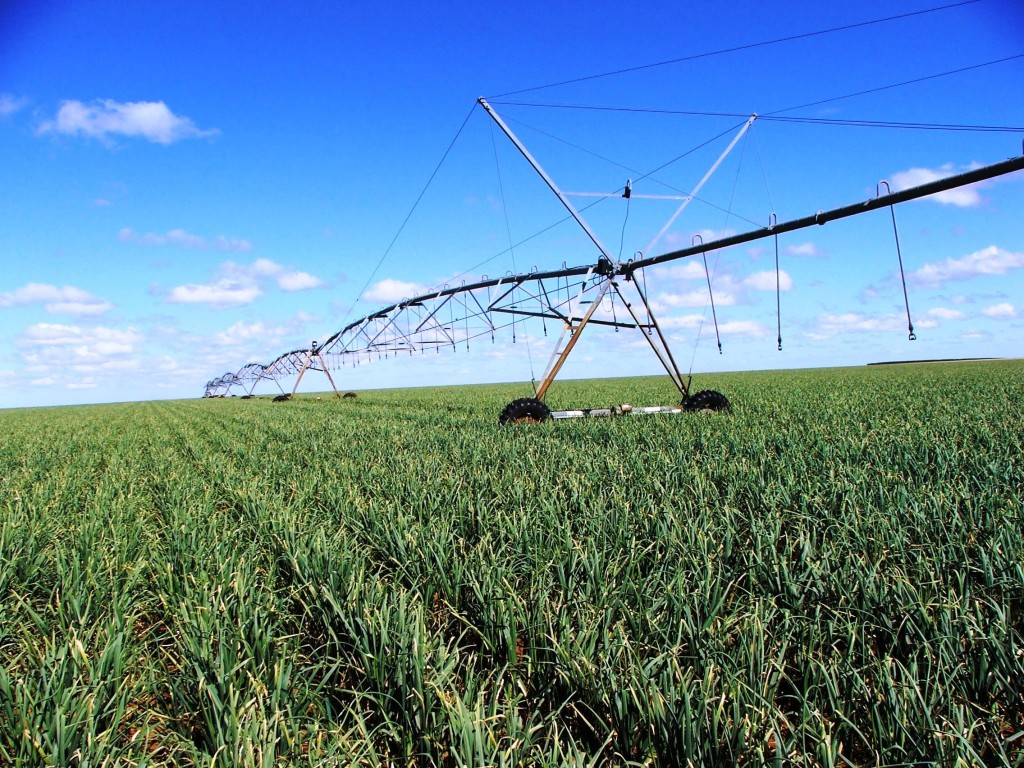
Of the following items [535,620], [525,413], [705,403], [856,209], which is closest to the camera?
[535,620]

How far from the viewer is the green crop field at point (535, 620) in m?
2.09

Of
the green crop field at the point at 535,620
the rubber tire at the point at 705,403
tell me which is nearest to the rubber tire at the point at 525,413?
the rubber tire at the point at 705,403

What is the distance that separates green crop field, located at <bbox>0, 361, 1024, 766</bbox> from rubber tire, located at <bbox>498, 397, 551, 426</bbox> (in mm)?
5970

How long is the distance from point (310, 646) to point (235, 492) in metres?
3.94

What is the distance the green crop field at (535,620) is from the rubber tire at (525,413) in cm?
597

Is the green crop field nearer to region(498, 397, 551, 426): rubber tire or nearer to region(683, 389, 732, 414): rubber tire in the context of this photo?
region(498, 397, 551, 426): rubber tire

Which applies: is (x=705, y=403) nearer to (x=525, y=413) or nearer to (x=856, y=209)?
(x=525, y=413)

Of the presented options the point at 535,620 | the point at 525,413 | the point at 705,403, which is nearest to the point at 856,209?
the point at 705,403

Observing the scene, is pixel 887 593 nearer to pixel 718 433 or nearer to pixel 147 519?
pixel 147 519

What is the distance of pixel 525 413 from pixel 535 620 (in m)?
10.1

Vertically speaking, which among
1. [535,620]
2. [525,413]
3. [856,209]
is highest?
[856,209]

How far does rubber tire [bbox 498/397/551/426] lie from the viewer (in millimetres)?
12859

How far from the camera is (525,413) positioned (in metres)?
12.9

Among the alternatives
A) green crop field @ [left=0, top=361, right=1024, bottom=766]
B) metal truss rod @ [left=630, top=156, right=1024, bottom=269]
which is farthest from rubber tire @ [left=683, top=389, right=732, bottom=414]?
green crop field @ [left=0, top=361, right=1024, bottom=766]
